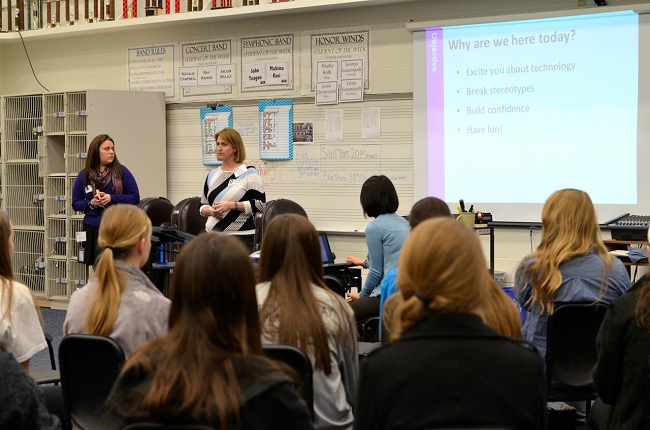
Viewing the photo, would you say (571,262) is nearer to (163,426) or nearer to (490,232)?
(163,426)

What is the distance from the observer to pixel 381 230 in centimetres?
428

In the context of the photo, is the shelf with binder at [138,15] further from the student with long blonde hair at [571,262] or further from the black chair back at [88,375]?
the black chair back at [88,375]


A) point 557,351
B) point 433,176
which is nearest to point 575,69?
point 433,176

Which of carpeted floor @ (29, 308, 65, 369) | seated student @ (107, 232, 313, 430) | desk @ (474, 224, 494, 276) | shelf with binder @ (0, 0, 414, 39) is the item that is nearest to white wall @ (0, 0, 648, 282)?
shelf with binder @ (0, 0, 414, 39)

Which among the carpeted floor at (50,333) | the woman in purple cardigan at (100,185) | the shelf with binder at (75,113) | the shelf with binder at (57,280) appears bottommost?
the carpeted floor at (50,333)

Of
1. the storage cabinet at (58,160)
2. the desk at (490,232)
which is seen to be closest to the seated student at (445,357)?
the desk at (490,232)

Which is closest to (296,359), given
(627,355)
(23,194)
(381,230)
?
(627,355)

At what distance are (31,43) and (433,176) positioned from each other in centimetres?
474

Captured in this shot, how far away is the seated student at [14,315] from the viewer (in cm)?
278

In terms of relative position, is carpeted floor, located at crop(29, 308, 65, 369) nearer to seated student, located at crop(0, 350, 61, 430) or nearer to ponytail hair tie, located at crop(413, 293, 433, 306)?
seated student, located at crop(0, 350, 61, 430)

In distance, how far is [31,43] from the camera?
348 inches

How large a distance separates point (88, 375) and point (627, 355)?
1616 millimetres

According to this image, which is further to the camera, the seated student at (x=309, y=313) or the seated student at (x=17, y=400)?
the seated student at (x=309, y=313)

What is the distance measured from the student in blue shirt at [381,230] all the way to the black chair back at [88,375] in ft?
6.30
